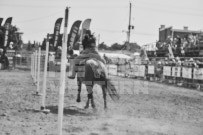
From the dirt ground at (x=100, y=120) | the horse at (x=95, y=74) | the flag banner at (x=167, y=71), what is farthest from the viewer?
the flag banner at (x=167, y=71)

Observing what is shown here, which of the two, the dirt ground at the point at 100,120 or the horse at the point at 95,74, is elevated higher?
the horse at the point at 95,74

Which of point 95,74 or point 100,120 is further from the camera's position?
point 95,74

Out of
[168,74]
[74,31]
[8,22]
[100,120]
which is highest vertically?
[8,22]

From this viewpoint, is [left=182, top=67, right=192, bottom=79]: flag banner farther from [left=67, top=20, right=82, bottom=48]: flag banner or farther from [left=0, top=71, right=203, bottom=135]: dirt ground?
[left=0, top=71, right=203, bottom=135]: dirt ground

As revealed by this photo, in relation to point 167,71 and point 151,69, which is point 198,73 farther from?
point 151,69

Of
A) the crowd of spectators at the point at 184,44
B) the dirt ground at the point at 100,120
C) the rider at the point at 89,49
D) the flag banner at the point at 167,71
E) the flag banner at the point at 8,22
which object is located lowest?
the dirt ground at the point at 100,120

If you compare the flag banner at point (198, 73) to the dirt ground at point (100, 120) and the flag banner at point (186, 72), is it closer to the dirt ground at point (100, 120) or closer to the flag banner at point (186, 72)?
the flag banner at point (186, 72)

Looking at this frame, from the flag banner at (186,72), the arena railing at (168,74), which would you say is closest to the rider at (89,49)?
the arena railing at (168,74)

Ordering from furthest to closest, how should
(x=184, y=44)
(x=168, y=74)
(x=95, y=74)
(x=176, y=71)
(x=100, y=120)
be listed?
(x=184, y=44)
(x=168, y=74)
(x=176, y=71)
(x=95, y=74)
(x=100, y=120)

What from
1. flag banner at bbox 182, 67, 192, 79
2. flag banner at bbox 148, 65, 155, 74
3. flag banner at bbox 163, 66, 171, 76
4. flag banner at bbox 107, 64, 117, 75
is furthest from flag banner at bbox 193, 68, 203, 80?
flag banner at bbox 107, 64, 117, 75

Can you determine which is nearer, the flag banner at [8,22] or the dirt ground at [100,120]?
the dirt ground at [100,120]

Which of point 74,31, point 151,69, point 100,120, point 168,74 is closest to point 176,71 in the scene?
point 168,74

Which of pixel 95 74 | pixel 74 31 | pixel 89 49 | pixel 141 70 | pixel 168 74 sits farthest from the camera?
pixel 141 70

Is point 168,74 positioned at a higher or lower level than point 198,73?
lower
